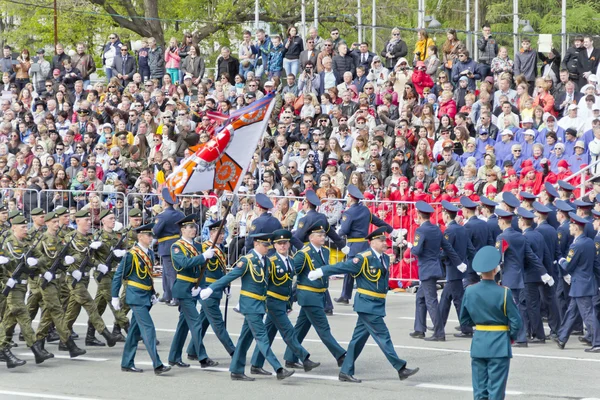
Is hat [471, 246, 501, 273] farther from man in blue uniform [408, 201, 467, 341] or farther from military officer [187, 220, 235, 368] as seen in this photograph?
man in blue uniform [408, 201, 467, 341]

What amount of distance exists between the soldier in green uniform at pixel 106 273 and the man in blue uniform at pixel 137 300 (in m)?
1.29

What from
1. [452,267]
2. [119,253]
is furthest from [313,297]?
[452,267]

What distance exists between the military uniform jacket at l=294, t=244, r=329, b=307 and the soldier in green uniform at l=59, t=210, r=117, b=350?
2.74m

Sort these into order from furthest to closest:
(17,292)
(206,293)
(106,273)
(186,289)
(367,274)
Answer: (106,273)
(17,292)
(186,289)
(367,274)
(206,293)

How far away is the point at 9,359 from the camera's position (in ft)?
43.3

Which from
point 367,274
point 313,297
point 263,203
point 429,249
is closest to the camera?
point 367,274

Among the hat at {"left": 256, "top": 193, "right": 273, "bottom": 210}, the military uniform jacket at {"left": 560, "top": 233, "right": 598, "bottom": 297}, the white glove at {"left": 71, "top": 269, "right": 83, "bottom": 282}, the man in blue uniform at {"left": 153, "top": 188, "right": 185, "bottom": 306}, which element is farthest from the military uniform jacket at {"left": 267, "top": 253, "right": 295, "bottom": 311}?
the man in blue uniform at {"left": 153, "top": 188, "right": 185, "bottom": 306}

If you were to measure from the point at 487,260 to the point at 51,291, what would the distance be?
5.67 m

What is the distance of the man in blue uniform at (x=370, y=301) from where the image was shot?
12102mm

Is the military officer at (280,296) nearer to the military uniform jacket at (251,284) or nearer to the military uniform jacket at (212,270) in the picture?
the military uniform jacket at (251,284)

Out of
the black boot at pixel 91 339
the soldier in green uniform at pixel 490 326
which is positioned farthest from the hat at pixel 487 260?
the black boot at pixel 91 339

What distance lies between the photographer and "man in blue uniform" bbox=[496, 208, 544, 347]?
14242mm

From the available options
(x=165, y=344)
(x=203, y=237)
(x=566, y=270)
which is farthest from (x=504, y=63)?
(x=165, y=344)

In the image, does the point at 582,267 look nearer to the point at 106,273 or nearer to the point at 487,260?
the point at 487,260
